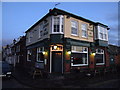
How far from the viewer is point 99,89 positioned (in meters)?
7.04

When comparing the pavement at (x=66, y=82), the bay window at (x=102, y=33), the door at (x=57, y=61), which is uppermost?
the bay window at (x=102, y=33)

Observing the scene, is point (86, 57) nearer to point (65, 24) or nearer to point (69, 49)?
point (69, 49)

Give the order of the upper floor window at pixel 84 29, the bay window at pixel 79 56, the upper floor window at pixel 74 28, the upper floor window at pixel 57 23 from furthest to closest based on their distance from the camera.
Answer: the upper floor window at pixel 84 29, the upper floor window at pixel 74 28, the bay window at pixel 79 56, the upper floor window at pixel 57 23

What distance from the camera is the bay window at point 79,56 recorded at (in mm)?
11906

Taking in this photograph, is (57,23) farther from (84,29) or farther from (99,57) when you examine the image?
(99,57)

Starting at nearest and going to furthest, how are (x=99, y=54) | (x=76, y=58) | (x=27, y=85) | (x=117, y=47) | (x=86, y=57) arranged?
(x=27, y=85)
(x=76, y=58)
(x=86, y=57)
(x=99, y=54)
(x=117, y=47)

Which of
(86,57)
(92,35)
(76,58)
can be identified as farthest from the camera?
(92,35)

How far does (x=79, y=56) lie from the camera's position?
12586mm

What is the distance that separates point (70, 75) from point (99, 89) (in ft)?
13.5

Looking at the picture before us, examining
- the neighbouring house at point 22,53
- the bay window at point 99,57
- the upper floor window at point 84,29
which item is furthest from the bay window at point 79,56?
the neighbouring house at point 22,53

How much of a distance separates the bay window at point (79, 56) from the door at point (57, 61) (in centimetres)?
164

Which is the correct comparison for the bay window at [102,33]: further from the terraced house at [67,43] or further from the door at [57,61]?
the door at [57,61]

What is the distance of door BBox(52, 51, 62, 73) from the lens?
1109 cm

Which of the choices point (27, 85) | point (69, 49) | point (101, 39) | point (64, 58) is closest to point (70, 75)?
point (64, 58)
